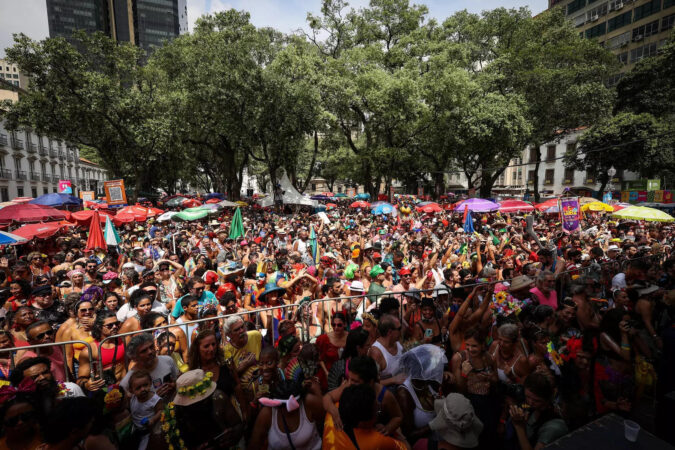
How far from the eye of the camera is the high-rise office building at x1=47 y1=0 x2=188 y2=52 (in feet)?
277

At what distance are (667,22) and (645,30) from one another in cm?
240

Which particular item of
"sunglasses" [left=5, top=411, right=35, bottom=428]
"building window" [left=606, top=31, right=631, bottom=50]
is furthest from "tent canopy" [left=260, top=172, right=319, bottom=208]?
"building window" [left=606, top=31, right=631, bottom=50]

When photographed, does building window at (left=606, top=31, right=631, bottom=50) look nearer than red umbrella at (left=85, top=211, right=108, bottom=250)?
No

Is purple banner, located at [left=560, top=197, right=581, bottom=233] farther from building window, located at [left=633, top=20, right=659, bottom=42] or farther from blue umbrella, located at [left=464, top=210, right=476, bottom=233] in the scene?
building window, located at [left=633, top=20, right=659, bottom=42]

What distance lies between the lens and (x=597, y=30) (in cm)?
4338

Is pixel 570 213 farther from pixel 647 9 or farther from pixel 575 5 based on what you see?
pixel 575 5

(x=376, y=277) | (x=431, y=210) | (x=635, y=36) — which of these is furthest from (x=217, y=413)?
(x=635, y=36)

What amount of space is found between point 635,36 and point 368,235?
46533 millimetres

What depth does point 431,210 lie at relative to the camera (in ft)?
62.3

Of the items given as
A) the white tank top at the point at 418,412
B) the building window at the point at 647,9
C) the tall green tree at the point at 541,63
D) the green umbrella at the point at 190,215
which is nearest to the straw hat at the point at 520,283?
the white tank top at the point at 418,412

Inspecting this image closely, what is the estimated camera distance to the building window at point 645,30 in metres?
36.6

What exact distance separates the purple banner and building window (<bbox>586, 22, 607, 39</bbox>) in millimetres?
46870

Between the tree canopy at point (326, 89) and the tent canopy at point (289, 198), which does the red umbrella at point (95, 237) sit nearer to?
the tree canopy at point (326, 89)

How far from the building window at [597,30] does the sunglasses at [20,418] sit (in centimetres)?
5934
